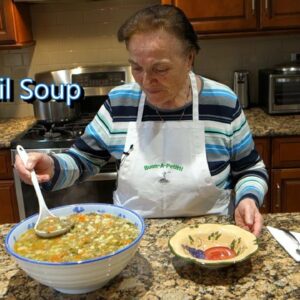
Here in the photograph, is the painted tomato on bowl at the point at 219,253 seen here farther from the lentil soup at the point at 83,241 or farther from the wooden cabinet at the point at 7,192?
the wooden cabinet at the point at 7,192

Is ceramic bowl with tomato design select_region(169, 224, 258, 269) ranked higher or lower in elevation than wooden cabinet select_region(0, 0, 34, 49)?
lower

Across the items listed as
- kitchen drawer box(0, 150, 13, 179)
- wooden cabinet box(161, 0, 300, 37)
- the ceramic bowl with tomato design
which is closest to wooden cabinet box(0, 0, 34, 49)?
kitchen drawer box(0, 150, 13, 179)

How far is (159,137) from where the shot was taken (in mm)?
1333

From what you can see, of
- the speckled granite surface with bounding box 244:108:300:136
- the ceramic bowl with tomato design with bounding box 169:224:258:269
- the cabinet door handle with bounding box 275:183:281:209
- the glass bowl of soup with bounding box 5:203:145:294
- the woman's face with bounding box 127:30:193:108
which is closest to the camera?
the glass bowl of soup with bounding box 5:203:145:294

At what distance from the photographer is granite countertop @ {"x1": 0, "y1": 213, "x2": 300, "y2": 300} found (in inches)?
33.2

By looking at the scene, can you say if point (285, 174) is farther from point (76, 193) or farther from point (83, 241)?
point (83, 241)

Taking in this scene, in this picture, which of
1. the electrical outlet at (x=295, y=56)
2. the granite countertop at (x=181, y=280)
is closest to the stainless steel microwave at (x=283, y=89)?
the electrical outlet at (x=295, y=56)

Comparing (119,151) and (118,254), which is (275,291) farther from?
(119,151)

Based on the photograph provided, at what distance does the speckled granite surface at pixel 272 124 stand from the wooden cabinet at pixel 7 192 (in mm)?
1321

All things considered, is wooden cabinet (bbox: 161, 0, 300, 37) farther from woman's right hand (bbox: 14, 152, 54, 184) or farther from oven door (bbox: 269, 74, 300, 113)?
woman's right hand (bbox: 14, 152, 54, 184)

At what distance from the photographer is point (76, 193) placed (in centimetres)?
233

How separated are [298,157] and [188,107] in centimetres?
118

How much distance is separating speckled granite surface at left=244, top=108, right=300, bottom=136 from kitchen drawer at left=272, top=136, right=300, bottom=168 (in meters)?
0.04

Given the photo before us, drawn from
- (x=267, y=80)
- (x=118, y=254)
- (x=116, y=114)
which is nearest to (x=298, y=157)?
(x=267, y=80)
